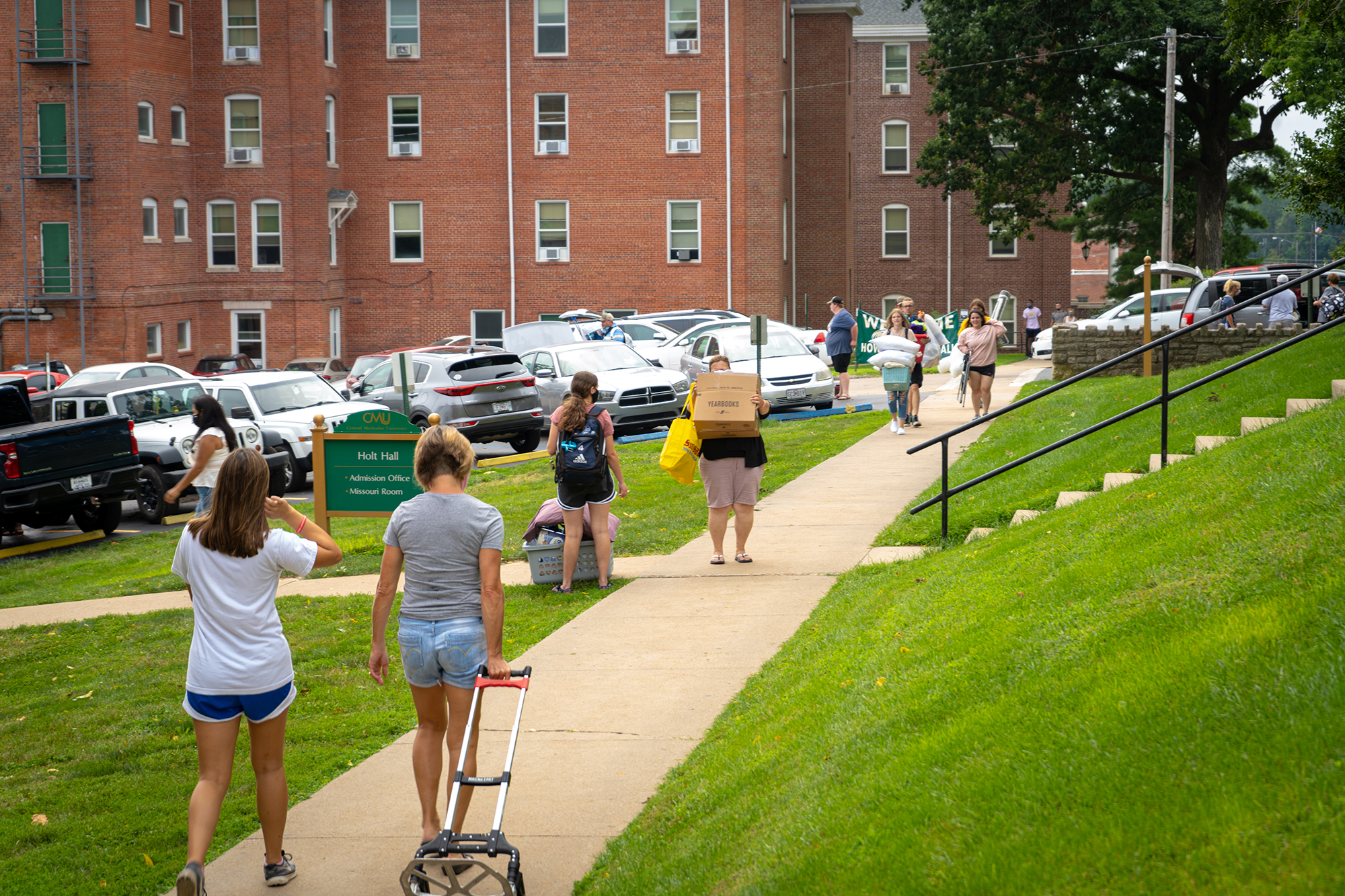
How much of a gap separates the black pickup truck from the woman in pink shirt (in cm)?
1166

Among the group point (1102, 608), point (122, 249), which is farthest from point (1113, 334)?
A: point (122, 249)

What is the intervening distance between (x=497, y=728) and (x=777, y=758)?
2.11 metres

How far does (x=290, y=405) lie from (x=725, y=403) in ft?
37.5

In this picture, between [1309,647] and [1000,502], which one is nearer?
[1309,647]

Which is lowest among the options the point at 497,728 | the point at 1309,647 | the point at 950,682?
the point at 497,728

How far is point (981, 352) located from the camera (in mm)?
18656

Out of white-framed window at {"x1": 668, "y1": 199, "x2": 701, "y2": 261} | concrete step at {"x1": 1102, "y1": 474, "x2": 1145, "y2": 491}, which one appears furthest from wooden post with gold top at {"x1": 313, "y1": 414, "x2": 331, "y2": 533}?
white-framed window at {"x1": 668, "y1": 199, "x2": 701, "y2": 261}

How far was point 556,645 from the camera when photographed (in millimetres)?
8844

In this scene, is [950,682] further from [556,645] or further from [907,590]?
[556,645]

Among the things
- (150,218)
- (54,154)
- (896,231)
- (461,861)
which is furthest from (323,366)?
(461,861)

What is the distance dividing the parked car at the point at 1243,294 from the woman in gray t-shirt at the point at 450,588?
21.4 meters

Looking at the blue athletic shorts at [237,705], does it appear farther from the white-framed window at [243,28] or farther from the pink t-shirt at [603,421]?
the white-framed window at [243,28]

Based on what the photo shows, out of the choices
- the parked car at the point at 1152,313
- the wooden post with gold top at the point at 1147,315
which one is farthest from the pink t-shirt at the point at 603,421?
the parked car at the point at 1152,313

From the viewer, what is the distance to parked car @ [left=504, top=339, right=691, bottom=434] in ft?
74.8
